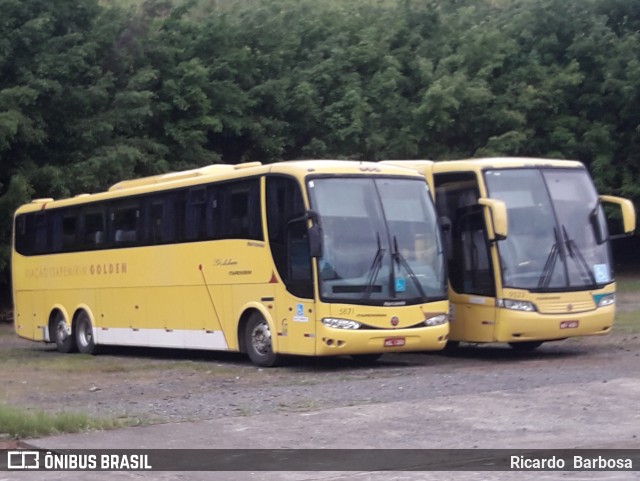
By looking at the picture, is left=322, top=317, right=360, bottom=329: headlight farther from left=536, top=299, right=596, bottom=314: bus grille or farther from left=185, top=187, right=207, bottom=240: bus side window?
left=185, top=187, right=207, bottom=240: bus side window

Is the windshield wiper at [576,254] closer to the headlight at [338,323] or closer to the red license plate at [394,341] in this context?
the red license plate at [394,341]

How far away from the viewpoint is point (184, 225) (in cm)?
2022

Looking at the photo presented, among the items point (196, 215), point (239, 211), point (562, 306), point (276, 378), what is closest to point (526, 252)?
point (562, 306)

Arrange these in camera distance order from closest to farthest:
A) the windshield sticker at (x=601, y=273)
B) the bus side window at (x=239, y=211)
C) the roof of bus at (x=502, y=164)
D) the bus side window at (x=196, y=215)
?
the bus side window at (x=239, y=211) < the windshield sticker at (x=601, y=273) < the roof of bus at (x=502, y=164) < the bus side window at (x=196, y=215)

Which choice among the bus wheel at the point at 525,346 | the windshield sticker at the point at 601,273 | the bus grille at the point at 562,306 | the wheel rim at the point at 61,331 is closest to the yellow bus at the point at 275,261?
the bus grille at the point at 562,306

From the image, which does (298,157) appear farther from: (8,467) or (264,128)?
(8,467)

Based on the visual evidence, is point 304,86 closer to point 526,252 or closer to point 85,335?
point 85,335

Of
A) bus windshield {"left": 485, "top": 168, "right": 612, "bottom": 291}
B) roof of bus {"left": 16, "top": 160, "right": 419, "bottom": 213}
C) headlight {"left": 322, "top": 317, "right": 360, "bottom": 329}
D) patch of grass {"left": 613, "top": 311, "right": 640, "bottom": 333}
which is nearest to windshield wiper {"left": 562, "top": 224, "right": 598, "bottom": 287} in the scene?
bus windshield {"left": 485, "top": 168, "right": 612, "bottom": 291}

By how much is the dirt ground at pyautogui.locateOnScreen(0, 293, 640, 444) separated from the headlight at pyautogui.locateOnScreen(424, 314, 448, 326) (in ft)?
2.46

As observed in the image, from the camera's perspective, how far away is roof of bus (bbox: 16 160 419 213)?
17375 mm

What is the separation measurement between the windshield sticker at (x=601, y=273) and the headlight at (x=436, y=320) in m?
2.83

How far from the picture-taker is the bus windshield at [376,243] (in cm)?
1684

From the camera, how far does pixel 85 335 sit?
942 inches

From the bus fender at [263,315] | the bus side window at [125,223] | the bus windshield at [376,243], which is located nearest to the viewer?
the bus windshield at [376,243]
